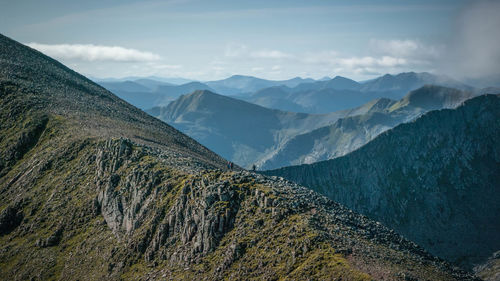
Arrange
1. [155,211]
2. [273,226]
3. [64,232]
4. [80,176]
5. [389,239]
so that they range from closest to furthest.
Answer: [273,226] < [389,239] < [155,211] < [64,232] < [80,176]

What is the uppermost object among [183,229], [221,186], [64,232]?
[221,186]

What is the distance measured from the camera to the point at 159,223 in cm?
7031

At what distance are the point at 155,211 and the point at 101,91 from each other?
13159 centimetres

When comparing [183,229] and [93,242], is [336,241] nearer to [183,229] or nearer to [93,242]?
[183,229]

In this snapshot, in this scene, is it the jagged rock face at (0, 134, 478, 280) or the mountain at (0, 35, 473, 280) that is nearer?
the jagged rock face at (0, 134, 478, 280)

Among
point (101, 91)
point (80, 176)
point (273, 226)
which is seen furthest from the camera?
point (101, 91)

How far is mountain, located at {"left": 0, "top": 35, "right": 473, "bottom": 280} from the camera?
5512 cm

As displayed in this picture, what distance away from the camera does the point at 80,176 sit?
9256 centimetres

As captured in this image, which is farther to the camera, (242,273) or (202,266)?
(202,266)

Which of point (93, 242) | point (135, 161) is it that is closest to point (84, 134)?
point (135, 161)

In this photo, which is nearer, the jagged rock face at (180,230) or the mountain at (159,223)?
the jagged rock face at (180,230)

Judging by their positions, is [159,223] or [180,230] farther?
[159,223]

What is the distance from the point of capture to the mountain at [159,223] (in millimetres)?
55125

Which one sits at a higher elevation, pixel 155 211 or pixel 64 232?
pixel 155 211
